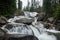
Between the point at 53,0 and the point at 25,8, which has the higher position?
the point at 53,0

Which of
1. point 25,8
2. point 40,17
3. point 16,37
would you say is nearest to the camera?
point 16,37

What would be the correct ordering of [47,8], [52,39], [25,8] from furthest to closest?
1. [25,8]
2. [47,8]
3. [52,39]

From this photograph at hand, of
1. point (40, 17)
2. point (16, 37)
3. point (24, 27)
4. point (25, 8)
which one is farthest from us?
point (25, 8)

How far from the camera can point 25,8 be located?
70.6 meters

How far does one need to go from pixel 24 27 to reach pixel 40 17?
1411 cm

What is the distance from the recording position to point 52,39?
14289 millimetres

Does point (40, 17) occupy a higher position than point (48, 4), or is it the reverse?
point (48, 4)

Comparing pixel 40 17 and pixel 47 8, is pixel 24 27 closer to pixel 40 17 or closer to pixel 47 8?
pixel 40 17

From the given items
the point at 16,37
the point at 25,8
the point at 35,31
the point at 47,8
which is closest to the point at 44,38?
the point at 35,31

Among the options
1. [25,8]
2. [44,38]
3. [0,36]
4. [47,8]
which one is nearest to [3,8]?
[47,8]

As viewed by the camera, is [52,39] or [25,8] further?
[25,8]

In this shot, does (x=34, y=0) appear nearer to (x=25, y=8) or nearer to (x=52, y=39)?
(x=25, y=8)

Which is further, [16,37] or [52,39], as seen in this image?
[52,39]

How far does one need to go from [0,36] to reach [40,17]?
19.8 meters
